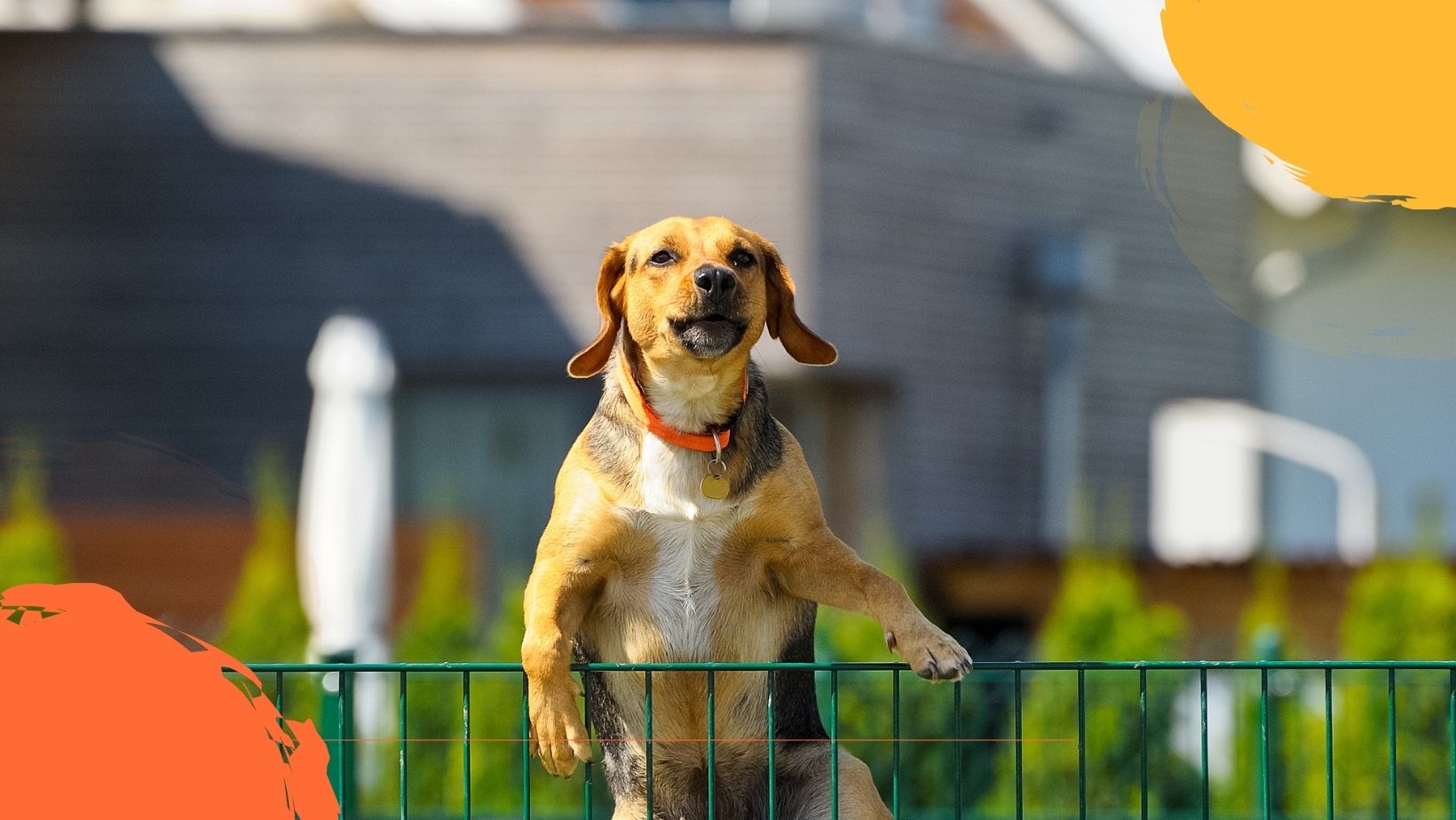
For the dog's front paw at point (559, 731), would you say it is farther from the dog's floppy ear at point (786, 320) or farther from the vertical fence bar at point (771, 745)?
the dog's floppy ear at point (786, 320)

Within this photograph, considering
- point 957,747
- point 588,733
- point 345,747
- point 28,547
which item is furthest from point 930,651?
point 28,547

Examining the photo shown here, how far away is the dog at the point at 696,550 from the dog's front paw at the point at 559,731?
0.46 feet

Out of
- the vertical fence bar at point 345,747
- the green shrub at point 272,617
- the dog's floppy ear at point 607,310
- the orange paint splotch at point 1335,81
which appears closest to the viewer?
the dog's floppy ear at point 607,310

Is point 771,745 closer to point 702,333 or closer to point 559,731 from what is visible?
point 559,731

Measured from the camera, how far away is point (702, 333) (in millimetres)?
3961

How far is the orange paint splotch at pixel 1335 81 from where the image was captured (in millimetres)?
5148

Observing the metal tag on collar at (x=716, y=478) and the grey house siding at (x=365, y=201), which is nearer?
the metal tag on collar at (x=716, y=478)

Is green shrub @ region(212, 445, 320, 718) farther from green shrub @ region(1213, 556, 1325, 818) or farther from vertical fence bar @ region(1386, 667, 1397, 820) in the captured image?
vertical fence bar @ region(1386, 667, 1397, 820)

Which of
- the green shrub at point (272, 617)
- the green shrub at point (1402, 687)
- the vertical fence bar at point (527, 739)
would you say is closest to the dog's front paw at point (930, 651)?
the vertical fence bar at point (527, 739)

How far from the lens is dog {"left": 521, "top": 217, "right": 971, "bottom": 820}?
393 centimetres

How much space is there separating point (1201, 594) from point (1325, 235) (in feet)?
17.4

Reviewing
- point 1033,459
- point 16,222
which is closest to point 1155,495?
point 1033,459

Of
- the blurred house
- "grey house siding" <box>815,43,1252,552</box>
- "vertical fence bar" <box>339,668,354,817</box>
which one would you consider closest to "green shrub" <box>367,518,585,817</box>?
"vertical fence bar" <box>339,668,354,817</box>

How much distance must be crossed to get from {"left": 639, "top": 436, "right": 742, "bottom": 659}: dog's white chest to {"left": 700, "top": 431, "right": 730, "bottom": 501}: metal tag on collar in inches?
0.6
